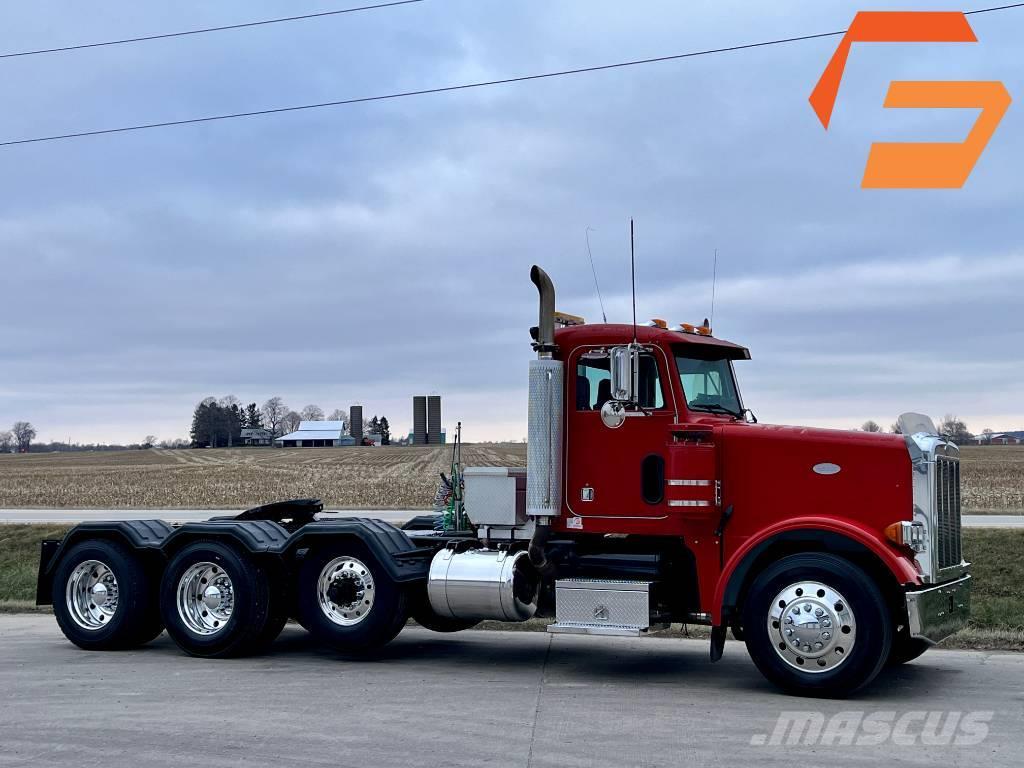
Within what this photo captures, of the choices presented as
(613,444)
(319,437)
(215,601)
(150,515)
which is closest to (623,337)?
(613,444)

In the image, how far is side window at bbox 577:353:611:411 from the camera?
423 inches

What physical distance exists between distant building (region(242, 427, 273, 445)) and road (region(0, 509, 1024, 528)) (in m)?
144

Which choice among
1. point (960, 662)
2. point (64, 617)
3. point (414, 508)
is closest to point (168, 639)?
point (64, 617)

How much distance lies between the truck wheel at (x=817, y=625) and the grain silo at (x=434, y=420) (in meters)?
5.11

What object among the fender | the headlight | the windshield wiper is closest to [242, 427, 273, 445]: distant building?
the windshield wiper

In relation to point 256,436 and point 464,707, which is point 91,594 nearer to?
point 464,707

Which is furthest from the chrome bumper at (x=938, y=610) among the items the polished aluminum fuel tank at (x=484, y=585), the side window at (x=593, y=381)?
the polished aluminum fuel tank at (x=484, y=585)

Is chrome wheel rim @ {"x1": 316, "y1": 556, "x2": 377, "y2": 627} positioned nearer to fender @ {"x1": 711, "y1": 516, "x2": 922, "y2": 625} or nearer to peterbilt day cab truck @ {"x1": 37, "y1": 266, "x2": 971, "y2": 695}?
peterbilt day cab truck @ {"x1": 37, "y1": 266, "x2": 971, "y2": 695}

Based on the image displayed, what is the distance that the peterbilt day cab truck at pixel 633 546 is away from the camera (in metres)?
9.52

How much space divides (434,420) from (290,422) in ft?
550

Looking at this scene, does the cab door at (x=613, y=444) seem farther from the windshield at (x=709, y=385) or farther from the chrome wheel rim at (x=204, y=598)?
the chrome wheel rim at (x=204, y=598)

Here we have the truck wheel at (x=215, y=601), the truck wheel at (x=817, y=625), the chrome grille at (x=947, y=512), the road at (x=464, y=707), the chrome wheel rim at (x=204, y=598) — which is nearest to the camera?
the road at (x=464, y=707)

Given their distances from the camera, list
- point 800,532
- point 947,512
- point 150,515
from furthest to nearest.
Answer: point 150,515, point 947,512, point 800,532

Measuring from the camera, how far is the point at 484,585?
1080cm
